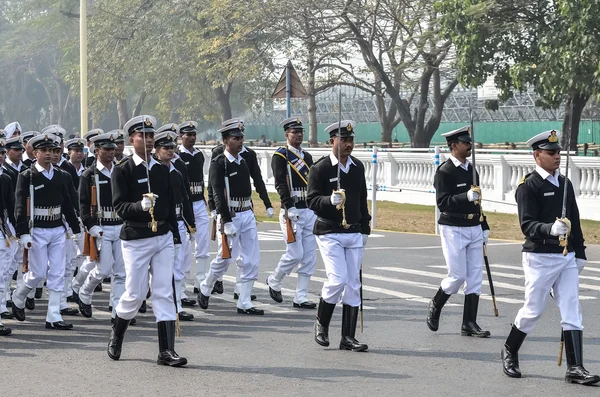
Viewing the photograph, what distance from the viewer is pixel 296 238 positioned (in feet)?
43.7

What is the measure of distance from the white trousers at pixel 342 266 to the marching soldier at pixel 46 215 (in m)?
3.01

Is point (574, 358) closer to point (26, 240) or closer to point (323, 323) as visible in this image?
point (323, 323)

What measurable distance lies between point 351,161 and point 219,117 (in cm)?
5846

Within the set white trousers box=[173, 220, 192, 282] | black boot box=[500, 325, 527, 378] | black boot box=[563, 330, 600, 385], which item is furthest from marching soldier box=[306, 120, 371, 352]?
white trousers box=[173, 220, 192, 282]

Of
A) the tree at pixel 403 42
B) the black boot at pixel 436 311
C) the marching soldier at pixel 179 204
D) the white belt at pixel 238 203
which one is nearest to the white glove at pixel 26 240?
the marching soldier at pixel 179 204

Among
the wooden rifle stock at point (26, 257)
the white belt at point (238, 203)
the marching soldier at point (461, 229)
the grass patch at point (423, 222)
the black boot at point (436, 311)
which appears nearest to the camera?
the marching soldier at point (461, 229)

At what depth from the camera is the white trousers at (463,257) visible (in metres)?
11.0

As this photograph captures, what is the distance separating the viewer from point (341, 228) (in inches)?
408

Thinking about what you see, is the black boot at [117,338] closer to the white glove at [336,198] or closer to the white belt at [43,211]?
the white glove at [336,198]

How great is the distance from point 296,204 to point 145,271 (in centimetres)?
383

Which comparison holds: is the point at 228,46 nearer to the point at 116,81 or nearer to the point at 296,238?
the point at 116,81

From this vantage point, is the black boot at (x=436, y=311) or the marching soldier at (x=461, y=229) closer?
the marching soldier at (x=461, y=229)

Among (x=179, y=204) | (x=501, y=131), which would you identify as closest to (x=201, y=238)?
(x=179, y=204)

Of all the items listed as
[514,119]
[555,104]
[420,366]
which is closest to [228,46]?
[555,104]
